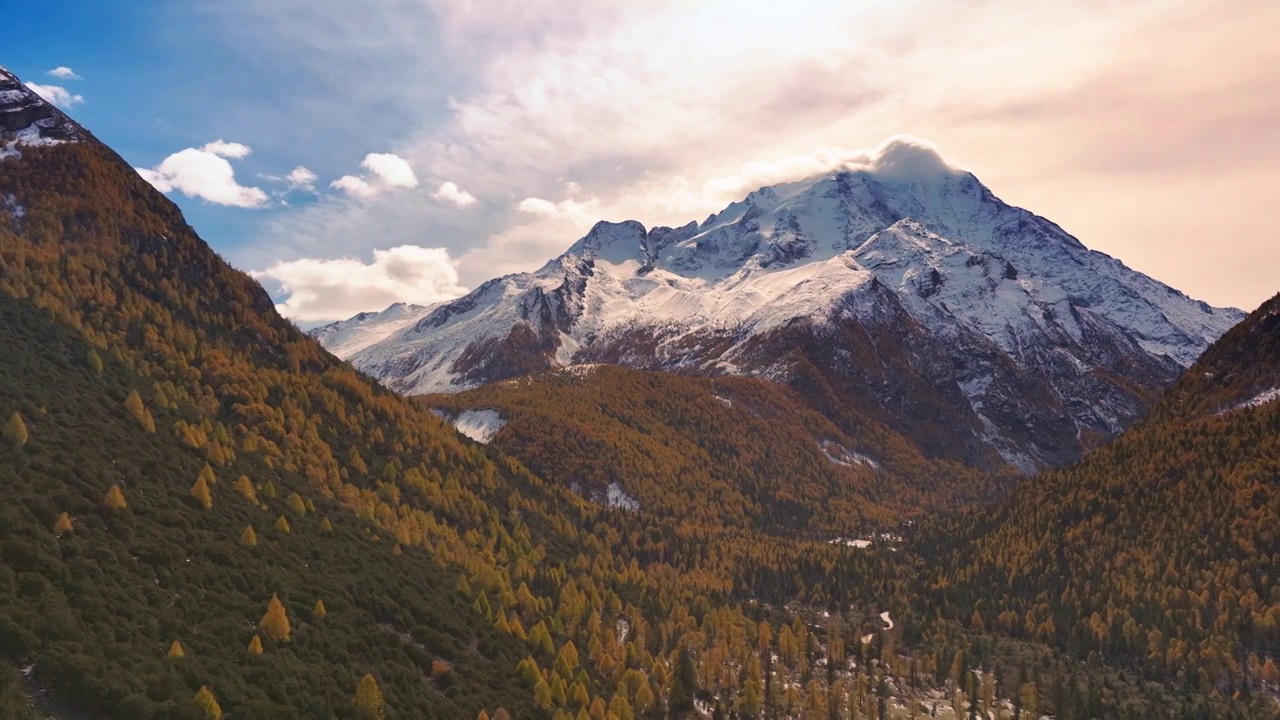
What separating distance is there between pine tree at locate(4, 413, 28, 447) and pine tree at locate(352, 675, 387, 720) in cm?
6205

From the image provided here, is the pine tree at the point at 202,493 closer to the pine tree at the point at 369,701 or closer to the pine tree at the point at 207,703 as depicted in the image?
the pine tree at the point at 369,701

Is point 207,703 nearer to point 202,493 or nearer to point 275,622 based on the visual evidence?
point 275,622

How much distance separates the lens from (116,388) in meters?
172

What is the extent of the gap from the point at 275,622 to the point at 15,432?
48266 mm

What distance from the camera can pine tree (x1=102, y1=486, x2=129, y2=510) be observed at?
124 m

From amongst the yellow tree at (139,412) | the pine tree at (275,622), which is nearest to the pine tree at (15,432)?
the yellow tree at (139,412)

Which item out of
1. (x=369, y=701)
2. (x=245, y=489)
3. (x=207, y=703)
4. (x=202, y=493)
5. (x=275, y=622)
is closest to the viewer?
(x=207, y=703)

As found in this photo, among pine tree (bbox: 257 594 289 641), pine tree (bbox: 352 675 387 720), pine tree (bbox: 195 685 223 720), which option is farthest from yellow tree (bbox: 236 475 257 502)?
pine tree (bbox: 195 685 223 720)

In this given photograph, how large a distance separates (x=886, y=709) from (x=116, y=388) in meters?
176

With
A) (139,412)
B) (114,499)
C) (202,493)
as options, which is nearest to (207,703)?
(114,499)

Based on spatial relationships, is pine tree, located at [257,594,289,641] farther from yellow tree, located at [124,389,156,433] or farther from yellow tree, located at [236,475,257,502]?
yellow tree, located at [124,389,156,433]

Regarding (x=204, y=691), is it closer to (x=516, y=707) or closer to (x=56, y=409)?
(x=516, y=707)

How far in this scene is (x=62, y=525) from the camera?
111 metres

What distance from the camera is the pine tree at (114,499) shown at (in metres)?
124
